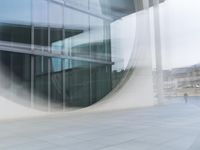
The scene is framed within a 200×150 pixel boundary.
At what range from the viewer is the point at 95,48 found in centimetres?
1471

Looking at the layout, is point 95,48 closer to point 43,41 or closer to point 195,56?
point 43,41

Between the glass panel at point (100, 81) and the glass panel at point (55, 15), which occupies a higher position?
the glass panel at point (55, 15)

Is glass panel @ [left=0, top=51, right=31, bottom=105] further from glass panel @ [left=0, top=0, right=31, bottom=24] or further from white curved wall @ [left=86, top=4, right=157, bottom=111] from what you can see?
white curved wall @ [left=86, top=4, right=157, bottom=111]

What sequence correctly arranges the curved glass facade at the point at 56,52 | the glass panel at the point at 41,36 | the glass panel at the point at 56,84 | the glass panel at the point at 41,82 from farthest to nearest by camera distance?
the glass panel at the point at 56,84 → the glass panel at the point at 41,36 → the glass panel at the point at 41,82 → the curved glass facade at the point at 56,52

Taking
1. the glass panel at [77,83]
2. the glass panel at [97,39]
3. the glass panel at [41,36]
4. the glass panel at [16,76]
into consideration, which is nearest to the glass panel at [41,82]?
the glass panel at [16,76]

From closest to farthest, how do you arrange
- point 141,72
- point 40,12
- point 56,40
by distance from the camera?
point 40,12 → point 56,40 → point 141,72

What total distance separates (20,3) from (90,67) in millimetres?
4816

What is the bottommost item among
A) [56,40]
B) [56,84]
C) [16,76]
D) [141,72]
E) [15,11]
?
[56,84]

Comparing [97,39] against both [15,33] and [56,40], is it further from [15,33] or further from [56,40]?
[15,33]

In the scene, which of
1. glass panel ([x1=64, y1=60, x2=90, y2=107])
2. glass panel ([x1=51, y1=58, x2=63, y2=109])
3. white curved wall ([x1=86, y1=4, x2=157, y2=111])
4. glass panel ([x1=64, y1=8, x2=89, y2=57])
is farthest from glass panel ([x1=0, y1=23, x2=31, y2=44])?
white curved wall ([x1=86, y1=4, x2=157, y2=111])

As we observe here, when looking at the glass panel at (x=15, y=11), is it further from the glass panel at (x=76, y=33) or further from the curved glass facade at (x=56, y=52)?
the glass panel at (x=76, y=33)

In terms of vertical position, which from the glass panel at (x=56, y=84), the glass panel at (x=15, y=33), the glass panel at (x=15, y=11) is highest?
the glass panel at (x=15, y=11)

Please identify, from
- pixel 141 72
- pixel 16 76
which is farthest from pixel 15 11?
pixel 141 72

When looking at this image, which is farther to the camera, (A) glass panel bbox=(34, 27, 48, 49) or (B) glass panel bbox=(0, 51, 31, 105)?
(A) glass panel bbox=(34, 27, 48, 49)
